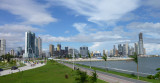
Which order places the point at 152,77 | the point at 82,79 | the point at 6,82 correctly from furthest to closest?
1. the point at 152,77
2. the point at 6,82
3. the point at 82,79

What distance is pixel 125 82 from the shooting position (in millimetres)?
25953

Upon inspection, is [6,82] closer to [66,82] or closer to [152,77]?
[66,82]

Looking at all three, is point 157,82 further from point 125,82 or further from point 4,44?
point 4,44

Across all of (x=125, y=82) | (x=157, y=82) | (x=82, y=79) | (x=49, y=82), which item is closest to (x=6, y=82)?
(x=49, y=82)

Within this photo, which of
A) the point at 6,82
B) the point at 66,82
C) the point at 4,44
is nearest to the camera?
the point at 66,82

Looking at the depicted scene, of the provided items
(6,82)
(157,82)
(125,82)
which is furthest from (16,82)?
(157,82)

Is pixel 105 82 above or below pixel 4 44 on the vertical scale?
below

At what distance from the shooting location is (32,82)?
1041 inches

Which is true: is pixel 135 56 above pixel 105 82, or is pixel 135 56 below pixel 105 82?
above

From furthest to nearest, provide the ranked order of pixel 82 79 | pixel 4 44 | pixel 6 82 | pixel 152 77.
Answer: pixel 4 44, pixel 152 77, pixel 6 82, pixel 82 79

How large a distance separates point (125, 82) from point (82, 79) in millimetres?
9350

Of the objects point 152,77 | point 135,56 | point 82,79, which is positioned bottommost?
point 152,77

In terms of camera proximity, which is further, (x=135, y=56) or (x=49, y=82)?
(x=135, y=56)

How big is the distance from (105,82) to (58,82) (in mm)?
7553
